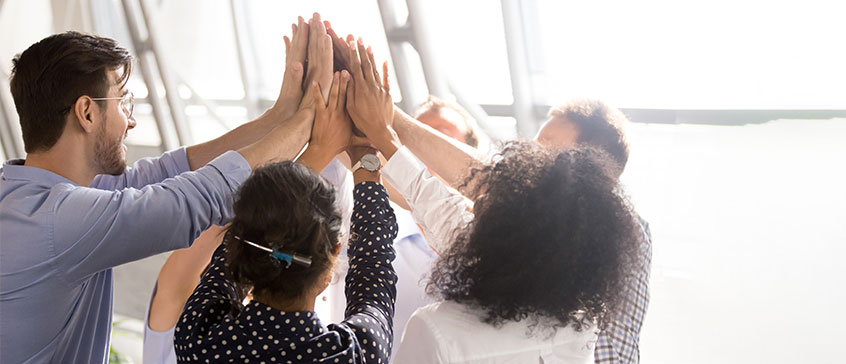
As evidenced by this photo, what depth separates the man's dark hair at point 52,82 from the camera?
4.38ft

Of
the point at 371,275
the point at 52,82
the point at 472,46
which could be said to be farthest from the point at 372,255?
the point at 472,46

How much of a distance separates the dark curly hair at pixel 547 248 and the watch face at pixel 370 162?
0.35 meters

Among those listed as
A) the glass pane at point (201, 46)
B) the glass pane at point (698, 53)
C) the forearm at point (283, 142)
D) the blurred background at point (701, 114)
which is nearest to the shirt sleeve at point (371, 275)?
the forearm at point (283, 142)

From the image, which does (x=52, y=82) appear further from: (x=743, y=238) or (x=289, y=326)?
(x=743, y=238)

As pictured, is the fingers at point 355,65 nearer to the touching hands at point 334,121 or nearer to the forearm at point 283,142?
the touching hands at point 334,121

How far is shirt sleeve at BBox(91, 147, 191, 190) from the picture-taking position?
1627mm

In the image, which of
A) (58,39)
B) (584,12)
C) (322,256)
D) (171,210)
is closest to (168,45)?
Answer: (584,12)

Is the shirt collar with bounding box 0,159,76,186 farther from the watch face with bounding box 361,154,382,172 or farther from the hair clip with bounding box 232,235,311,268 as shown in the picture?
the watch face with bounding box 361,154,382,172

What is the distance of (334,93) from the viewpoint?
1747mm

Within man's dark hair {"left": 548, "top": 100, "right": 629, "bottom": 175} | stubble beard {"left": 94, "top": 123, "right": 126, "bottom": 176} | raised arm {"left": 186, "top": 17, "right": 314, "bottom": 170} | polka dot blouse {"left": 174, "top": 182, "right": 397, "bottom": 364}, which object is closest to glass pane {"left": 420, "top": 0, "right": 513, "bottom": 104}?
man's dark hair {"left": 548, "top": 100, "right": 629, "bottom": 175}

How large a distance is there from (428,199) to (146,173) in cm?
74

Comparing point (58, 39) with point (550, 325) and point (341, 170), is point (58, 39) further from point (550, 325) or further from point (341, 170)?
point (550, 325)

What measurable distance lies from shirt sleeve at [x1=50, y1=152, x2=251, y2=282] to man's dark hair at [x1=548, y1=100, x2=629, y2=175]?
3.84 feet

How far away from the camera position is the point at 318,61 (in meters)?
1.76
